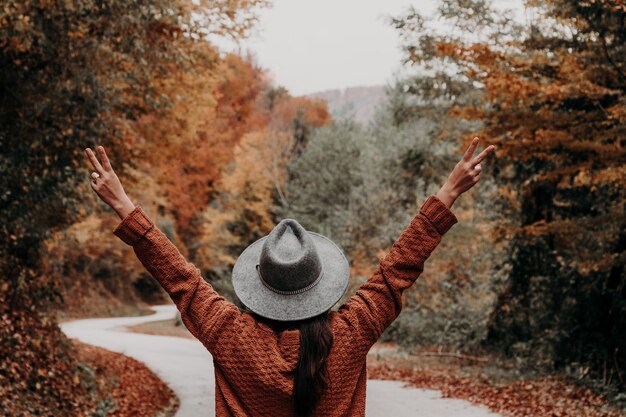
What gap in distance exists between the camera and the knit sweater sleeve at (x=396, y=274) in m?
2.28

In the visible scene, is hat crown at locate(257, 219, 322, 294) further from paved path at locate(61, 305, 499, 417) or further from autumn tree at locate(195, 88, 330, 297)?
autumn tree at locate(195, 88, 330, 297)

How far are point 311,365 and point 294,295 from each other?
24 centimetres

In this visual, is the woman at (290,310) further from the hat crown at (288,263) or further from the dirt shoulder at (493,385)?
the dirt shoulder at (493,385)

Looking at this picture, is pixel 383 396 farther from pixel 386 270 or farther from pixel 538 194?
pixel 386 270

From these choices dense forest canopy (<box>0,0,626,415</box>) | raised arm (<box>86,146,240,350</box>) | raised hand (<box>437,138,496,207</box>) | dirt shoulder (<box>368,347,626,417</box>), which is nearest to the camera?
raised arm (<box>86,146,240,350</box>)

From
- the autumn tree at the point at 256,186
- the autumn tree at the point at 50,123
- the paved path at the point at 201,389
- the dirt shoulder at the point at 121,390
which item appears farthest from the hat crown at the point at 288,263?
the autumn tree at the point at 256,186

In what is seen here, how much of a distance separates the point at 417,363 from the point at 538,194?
6.08 meters

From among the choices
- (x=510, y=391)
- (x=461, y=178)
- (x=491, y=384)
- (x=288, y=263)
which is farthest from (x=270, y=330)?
(x=491, y=384)

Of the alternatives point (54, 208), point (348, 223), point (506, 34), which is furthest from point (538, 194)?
point (348, 223)

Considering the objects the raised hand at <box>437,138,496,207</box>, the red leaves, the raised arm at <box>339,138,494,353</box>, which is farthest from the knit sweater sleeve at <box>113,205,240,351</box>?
the red leaves

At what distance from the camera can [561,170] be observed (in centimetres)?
1024

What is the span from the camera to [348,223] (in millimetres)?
29234

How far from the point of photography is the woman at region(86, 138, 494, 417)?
7.14 feet

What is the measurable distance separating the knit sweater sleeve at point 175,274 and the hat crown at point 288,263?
0.16 metres
